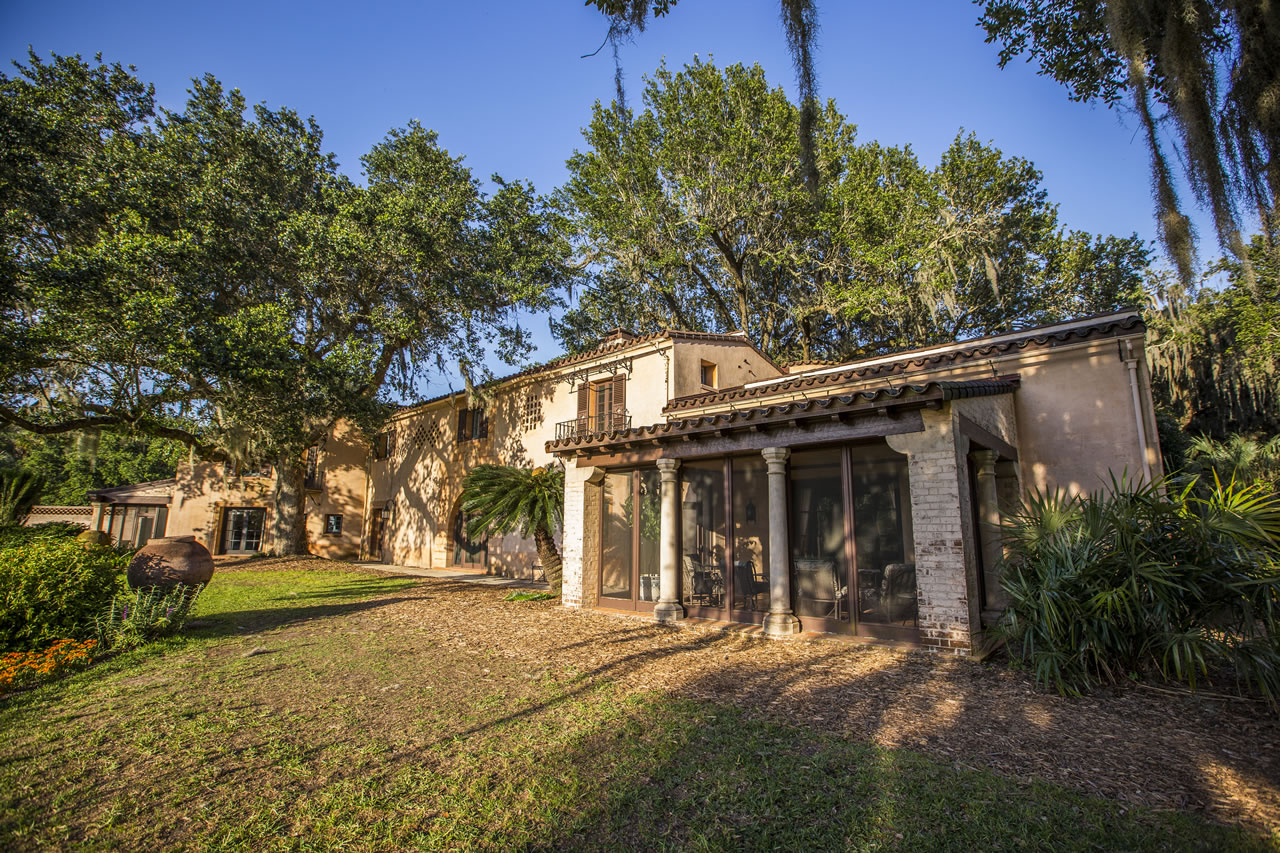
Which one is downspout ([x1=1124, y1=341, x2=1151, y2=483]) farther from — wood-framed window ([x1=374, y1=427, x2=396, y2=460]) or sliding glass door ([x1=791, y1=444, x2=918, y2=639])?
wood-framed window ([x1=374, y1=427, x2=396, y2=460])

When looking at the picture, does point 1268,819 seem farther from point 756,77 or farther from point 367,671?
point 756,77

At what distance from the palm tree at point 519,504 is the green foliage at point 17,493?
1371 centimetres

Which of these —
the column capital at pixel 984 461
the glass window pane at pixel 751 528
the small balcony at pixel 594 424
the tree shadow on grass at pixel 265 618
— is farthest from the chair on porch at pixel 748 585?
the small balcony at pixel 594 424

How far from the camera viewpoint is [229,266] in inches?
662

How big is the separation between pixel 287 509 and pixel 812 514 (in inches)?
787

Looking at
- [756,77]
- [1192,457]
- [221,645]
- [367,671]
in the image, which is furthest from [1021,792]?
[756,77]

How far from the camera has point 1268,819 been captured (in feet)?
11.0

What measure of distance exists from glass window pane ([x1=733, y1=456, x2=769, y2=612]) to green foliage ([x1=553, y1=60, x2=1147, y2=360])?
11.7 m

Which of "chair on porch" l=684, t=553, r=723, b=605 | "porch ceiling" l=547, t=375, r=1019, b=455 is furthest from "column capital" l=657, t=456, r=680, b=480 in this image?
"chair on porch" l=684, t=553, r=723, b=605

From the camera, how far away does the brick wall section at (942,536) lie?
6.96 m

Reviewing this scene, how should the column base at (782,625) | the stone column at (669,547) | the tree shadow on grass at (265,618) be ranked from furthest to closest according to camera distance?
1. the stone column at (669,547)
2. the tree shadow on grass at (265,618)
3. the column base at (782,625)

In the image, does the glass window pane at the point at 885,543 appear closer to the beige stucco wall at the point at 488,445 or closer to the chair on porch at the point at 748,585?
the chair on porch at the point at 748,585

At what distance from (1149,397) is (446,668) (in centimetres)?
1221

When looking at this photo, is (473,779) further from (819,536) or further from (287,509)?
(287,509)
